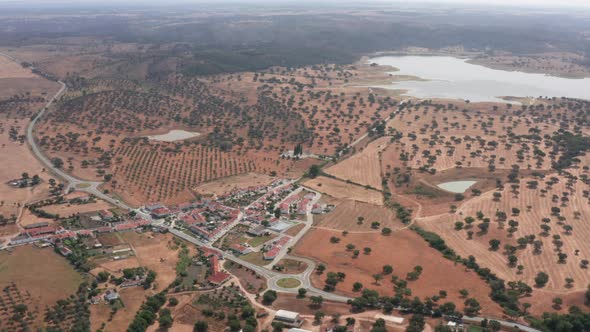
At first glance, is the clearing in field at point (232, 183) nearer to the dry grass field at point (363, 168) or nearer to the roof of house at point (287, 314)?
the dry grass field at point (363, 168)

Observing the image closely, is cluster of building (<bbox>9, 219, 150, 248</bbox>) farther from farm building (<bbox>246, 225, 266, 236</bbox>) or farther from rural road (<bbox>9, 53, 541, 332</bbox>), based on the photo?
farm building (<bbox>246, 225, 266, 236</bbox>)

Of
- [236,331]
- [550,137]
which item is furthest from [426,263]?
[550,137]

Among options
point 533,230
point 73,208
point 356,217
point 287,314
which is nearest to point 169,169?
point 73,208

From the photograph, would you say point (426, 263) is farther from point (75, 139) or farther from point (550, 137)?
point (75, 139)

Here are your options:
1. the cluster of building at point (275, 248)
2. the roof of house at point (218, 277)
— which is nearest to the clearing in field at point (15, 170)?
the roof of house at point (218, 277)

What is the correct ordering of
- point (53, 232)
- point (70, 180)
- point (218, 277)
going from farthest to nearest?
point (70, 180) < point (53, 232) < point (218, 277)

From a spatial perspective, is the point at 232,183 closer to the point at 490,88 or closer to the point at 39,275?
the point at 39,275

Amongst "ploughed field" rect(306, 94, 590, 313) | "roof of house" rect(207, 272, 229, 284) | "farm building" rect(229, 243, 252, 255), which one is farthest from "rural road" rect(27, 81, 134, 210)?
"ploughed field" rect(306, 94, 590, 313)
